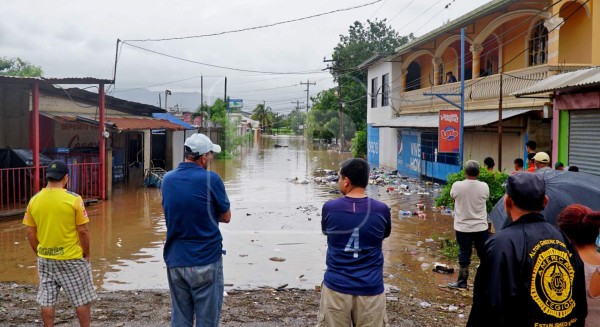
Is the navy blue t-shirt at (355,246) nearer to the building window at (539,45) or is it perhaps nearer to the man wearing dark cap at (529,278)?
the man wearing dark cap at (529,278)

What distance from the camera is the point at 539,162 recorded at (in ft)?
26.6

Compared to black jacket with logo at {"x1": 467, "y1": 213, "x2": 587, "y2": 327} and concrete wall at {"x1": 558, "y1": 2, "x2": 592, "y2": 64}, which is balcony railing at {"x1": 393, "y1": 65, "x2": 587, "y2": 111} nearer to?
concrete wall at {"x1": 558, "y1": 2, "x2": 592, "y2": 64}

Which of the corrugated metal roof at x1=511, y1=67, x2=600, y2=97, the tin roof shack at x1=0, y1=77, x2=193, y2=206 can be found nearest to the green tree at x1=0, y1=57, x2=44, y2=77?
the tin roof shack at x1=0, y1=77, x2=193, y2=206

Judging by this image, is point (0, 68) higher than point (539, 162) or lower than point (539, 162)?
higher

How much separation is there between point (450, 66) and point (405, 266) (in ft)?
60.4

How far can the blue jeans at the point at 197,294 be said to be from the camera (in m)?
3.93

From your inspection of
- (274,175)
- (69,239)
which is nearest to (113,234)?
(69,239)

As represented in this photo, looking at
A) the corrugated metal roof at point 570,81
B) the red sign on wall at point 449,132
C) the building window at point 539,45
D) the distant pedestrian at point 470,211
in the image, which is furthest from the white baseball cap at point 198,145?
the building window at point 539,45

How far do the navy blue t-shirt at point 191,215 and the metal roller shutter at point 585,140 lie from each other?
345 inches

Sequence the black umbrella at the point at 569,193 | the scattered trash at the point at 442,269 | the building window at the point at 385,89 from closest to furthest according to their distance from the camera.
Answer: the black umbrella at the point at 569,193 < the scattered trash at the point at 442,269 < the building window at the point at 385,89

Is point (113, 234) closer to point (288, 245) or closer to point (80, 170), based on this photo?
point (288, 245)

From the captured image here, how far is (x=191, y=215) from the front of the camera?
394cm

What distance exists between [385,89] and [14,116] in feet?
64.7

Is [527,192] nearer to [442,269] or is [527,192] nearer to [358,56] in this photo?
[442,269]
